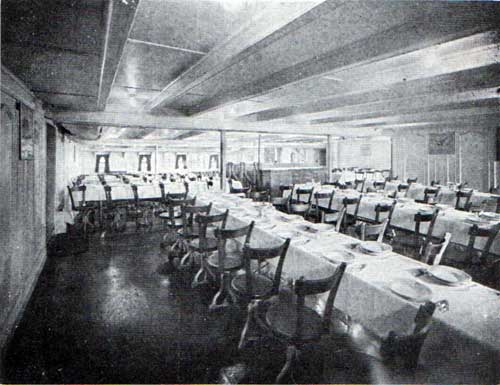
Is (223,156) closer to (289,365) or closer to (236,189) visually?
(236,189)

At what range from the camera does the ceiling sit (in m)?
1.75

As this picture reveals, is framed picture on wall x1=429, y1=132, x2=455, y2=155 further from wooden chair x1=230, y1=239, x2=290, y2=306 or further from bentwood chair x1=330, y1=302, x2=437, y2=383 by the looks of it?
bentwood chair x1=330, y1=302, x2=437, y2=383

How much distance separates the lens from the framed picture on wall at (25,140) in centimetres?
282

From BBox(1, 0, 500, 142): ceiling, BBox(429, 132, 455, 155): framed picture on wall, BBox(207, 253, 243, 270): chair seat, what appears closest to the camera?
BBox(1, 0, 500, 142): ceiling

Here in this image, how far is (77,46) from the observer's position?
6.41 ft

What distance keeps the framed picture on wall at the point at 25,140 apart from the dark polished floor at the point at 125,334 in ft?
4.76

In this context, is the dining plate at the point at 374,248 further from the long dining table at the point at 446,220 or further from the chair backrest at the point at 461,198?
the chair backrest at the point at 461,198

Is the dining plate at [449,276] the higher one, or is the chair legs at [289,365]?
the dining plate at [449,276]

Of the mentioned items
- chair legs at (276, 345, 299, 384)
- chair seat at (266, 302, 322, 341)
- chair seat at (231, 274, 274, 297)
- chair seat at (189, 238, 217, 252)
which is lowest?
chair legs at (276, 345, 299, 384)

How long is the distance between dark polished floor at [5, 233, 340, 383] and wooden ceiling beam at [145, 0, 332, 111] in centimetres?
223

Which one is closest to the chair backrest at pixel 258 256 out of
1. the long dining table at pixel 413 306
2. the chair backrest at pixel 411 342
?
the long dining table at pixel 413 306

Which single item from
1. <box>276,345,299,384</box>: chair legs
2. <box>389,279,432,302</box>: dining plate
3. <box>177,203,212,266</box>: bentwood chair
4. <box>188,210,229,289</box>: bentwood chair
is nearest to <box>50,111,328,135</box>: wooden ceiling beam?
<box>177,203,212,266</box>: bentwood chair

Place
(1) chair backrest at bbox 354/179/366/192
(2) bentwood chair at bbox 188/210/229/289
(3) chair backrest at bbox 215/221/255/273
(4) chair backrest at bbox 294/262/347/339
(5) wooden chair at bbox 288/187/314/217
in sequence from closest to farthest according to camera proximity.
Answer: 1. (4) chair backrest at bbox 294/262/347/339
2. (3) chair backrest at bbox 215/221/255/273
3. (2) bentwood chair at bbox 188/210/229/289
4. (5) wooden chair at bbox 288/187/314/217
5. (1) chair backrest at bbox 354/179/366/192

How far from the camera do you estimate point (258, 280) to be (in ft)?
8.64
